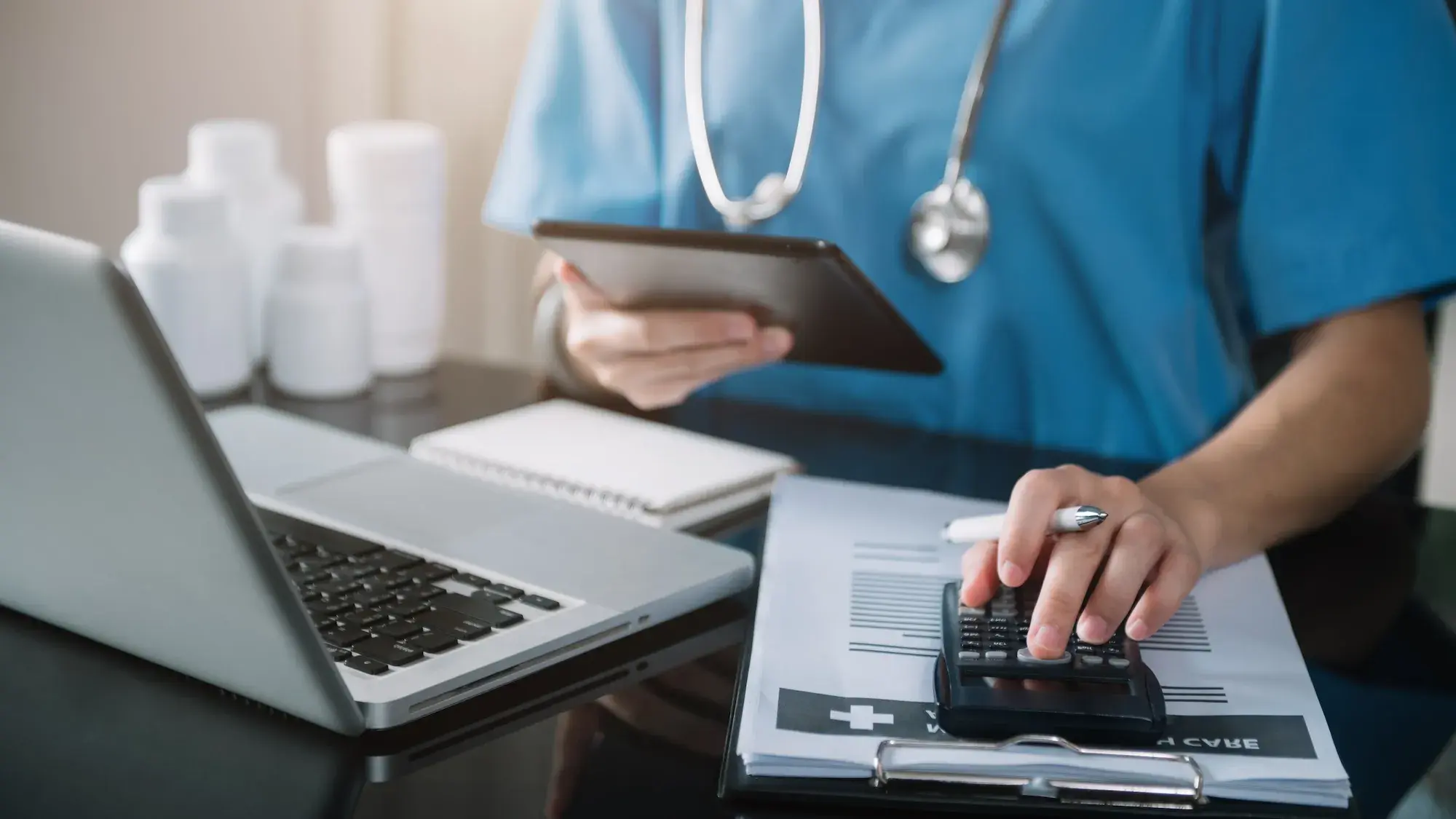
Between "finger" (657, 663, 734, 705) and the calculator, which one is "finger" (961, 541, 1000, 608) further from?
"finger" (657, 663, 734, 705)

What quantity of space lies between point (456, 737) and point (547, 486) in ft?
0.99

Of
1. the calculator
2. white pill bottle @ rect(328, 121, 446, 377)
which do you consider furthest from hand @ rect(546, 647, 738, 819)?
white pill bottle @ rect(328, 121, 446, 377)

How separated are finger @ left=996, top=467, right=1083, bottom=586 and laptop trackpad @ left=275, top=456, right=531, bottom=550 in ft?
0.89

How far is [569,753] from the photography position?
0.60 meters

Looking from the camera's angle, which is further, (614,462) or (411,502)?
(614,462)

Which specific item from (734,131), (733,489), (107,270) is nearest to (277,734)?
(107,270)

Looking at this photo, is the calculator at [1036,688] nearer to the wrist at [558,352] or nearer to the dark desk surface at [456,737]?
the dark desk surface at [456,737]

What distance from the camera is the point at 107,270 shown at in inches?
18.8

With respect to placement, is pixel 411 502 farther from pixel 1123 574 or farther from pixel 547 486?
pixel 1123 574

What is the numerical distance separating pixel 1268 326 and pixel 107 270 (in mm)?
804

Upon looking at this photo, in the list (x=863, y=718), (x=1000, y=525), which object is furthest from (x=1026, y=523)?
(x=863, y=718)

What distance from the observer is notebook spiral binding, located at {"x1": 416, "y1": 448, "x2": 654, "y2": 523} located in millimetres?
850

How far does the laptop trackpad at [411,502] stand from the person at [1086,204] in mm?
192

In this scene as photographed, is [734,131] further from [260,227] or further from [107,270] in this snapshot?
[107,270]
